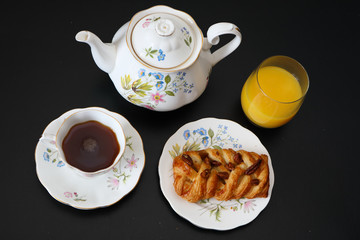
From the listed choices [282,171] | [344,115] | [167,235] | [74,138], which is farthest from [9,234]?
[344,115]

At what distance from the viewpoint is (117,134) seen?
1.19 m

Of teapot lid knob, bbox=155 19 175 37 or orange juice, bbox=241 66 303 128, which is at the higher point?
teapot lid knob, bbox=155 19 175 37

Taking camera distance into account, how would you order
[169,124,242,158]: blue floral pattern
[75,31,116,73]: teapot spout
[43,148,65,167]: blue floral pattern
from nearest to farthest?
[75,31,116,73]: teapot spout → [43,148,65,167]: blue floral pattern → [169,124,242,158]: blue floral pattern

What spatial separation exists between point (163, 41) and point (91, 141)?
0.36m

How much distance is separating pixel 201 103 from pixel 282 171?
0.36 m

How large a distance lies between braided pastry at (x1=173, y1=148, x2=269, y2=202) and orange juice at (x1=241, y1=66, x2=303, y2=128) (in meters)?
0.13

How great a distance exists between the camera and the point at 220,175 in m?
1.22

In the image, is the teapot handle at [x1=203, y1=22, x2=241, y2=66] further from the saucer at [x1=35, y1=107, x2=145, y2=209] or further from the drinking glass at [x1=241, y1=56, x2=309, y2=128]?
the saucer at [x1=35, y1=107, x2=145, y2=209]

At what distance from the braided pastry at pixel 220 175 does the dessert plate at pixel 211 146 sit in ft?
0.11

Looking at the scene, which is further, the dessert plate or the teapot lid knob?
the dessert plate

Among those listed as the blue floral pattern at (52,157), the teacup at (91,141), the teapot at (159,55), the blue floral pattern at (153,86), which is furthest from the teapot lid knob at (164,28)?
the blue floral pattern at (52,157)

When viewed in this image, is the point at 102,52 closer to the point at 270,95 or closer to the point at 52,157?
the point at 52,157

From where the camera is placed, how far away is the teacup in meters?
1.15

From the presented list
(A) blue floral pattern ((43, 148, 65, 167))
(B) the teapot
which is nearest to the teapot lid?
(B) the teapot
